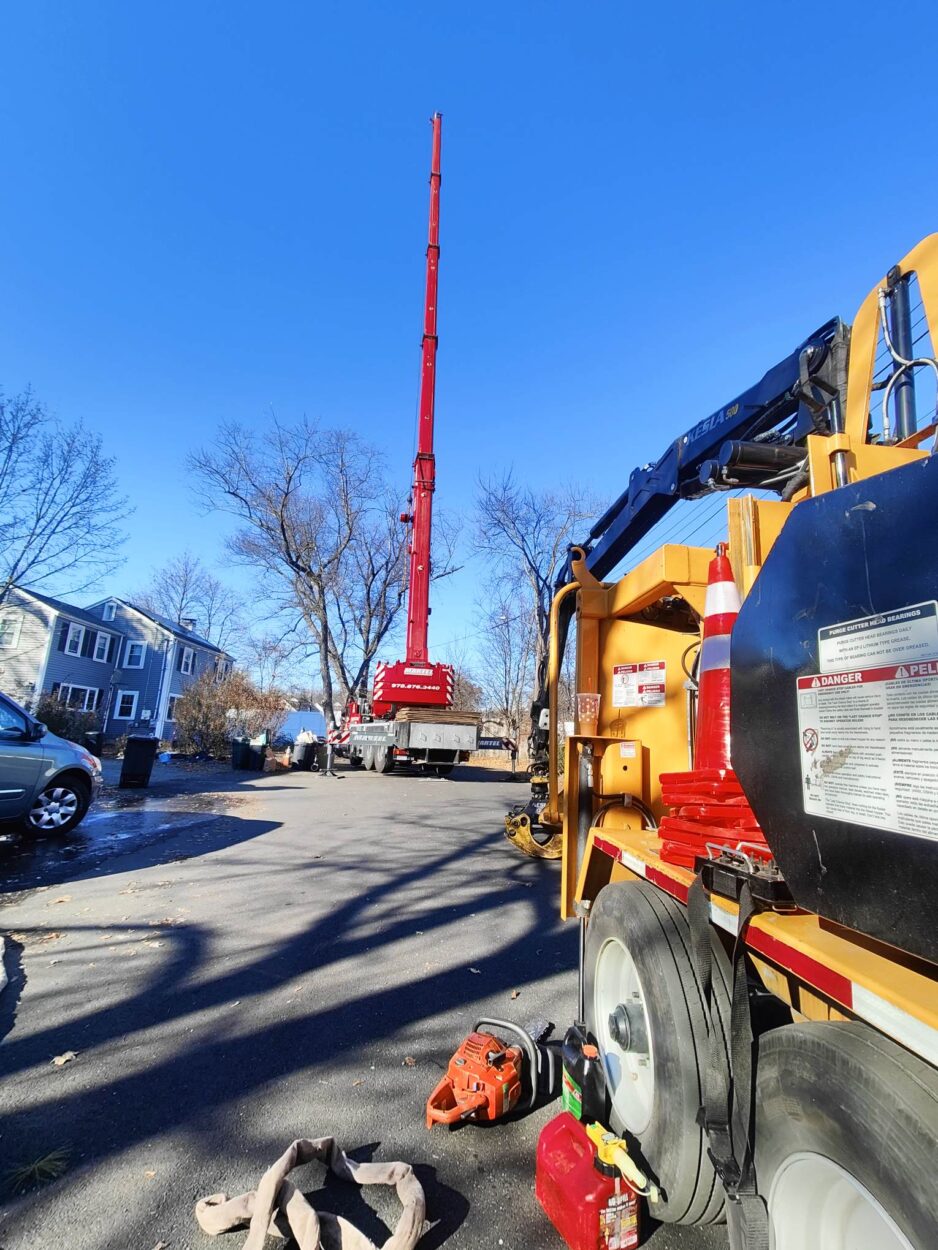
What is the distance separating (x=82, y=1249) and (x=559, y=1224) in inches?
62.8

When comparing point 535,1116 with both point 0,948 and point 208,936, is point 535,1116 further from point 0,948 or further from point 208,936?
point 0,948

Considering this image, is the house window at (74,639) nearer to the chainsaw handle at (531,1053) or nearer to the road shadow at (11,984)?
the road shadow at (11,984)

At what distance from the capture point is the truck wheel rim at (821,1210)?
46.9 inches

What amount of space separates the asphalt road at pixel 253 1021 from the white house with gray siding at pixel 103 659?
19.6 metres

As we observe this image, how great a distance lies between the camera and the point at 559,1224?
2107 millimetres

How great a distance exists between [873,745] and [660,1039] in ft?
4.66

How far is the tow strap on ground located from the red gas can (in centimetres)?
45

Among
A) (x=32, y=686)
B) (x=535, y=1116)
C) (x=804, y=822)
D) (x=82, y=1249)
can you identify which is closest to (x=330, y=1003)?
(x=535, y=1116)

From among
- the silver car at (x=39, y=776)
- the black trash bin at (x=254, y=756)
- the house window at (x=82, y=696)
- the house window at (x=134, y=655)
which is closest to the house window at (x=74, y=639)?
the house window at (x=82, y=696)

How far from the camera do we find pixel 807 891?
1.43 metres

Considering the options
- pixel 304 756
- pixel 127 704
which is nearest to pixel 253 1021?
pixel 304 756

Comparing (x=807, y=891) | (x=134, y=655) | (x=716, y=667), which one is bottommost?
(x=807, y=891)

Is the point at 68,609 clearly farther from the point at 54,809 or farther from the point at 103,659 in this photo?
the point at 54,809

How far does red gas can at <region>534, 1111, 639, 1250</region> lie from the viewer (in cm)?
198
